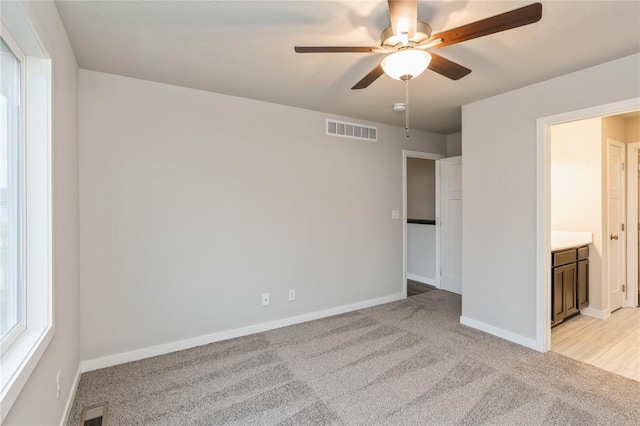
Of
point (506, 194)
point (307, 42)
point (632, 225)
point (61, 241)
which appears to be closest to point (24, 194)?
point (61, 241)

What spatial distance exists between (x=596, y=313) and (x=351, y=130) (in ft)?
11.6

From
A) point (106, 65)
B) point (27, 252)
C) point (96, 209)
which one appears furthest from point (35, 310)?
point (106, 65)

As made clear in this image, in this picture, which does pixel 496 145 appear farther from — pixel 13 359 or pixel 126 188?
pixel 13 359

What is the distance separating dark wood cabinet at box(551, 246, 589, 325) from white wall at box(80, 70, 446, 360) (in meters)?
1.91

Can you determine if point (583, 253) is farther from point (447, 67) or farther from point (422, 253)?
point (447, 67)

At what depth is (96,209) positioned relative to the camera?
101 inches

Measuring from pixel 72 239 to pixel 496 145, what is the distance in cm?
371

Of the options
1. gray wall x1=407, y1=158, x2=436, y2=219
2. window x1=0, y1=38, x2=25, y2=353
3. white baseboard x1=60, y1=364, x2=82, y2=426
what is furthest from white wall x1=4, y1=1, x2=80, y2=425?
gray wall x1=407, y1=158, x2=436, y2=219

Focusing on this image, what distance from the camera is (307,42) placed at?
2.11 m

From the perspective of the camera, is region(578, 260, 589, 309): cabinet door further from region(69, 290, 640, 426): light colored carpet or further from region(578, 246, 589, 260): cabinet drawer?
region(69, 290, 640, 426): light colored carpet

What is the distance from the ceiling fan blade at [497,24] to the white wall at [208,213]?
2133mm

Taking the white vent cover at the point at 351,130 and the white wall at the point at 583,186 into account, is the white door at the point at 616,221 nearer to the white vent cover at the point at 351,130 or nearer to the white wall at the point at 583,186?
the white wall at the point at 583,186

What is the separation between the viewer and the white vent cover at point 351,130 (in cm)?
380

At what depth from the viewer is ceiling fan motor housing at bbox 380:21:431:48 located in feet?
5.56
